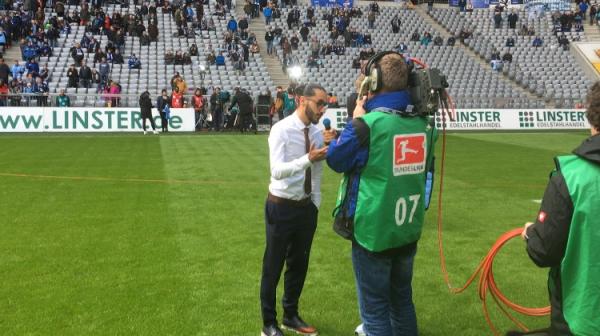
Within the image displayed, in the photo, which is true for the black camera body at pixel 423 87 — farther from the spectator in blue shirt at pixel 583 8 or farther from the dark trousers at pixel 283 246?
the spectator in blue shirt at pixel 583 8

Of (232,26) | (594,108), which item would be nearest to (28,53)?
(232,26)

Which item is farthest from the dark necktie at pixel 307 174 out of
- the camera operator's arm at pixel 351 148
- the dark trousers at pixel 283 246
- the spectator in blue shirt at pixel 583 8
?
the spectator in blue shirt at pixel 583 8

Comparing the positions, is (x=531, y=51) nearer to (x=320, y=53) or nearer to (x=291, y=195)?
(x=320, y=53)

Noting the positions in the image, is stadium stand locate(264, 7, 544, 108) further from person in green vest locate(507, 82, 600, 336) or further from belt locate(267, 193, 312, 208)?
person in green vest locate(507, 82, 600, 336)

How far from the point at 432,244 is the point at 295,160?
3737 millimetres

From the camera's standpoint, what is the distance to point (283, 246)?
14.5 feet

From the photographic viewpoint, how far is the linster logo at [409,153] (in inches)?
128

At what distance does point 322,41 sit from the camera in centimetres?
3750

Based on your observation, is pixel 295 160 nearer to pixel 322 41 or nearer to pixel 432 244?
pixel 432 244

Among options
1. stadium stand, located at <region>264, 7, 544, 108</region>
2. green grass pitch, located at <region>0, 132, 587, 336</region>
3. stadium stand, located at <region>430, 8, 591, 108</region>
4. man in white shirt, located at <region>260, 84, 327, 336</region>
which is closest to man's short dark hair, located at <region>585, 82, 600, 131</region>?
man in white shirt, located at <region>260, 84, 327, 336</region>

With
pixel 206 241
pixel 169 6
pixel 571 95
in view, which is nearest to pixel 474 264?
pixel 206 241

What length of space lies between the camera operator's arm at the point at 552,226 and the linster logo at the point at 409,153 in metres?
0.84

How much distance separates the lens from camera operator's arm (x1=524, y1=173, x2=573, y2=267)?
2.44m

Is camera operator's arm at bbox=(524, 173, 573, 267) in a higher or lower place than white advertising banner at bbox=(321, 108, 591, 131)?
higher
